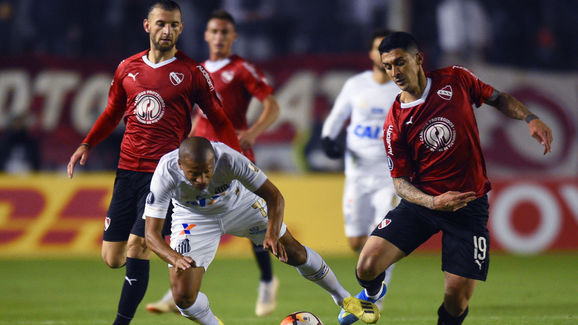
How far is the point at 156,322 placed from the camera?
23.6 feet

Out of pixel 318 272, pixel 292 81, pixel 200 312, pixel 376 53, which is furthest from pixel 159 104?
pixel 292 81

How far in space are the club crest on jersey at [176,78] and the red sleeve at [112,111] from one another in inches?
16.2

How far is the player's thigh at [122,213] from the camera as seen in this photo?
20.1 feet

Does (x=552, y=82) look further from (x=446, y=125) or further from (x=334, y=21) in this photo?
(x=446, y=125)

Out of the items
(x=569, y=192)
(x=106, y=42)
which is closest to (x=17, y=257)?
(x=106, y=42)

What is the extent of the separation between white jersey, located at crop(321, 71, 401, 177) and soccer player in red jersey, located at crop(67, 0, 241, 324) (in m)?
1.87

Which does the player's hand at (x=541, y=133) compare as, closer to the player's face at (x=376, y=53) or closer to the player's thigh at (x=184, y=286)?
the player's face at (x=376, y=53)

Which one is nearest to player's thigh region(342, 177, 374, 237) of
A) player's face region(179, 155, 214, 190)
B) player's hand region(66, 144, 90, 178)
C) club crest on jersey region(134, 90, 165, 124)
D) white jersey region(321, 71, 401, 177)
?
white jersey region(321, 71, 401, 177)

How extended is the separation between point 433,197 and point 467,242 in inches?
15.8

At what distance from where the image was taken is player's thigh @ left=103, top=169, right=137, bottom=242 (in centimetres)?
613

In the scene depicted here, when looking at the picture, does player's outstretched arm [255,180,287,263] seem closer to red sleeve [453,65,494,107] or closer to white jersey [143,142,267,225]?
white jersey [143,142,267,225]

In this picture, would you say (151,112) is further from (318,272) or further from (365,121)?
(365,121)

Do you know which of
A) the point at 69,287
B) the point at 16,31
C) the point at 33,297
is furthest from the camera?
the point at 16,31

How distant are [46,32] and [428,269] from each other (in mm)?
8859
